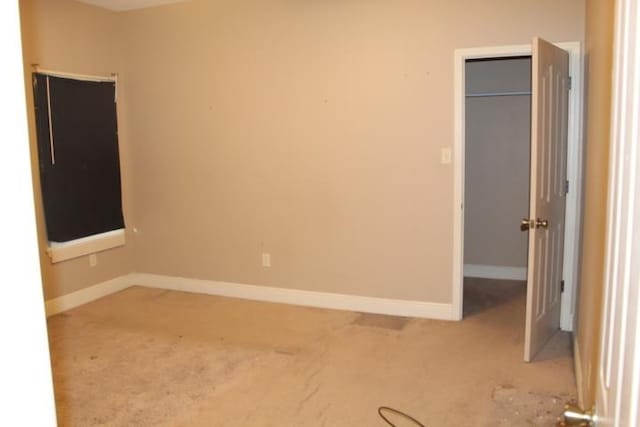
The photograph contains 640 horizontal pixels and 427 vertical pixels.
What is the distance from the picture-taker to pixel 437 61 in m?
4.00

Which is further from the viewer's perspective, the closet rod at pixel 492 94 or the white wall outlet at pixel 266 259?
the closet rod at pixel 492 94

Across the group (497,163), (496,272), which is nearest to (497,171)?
(497,163)

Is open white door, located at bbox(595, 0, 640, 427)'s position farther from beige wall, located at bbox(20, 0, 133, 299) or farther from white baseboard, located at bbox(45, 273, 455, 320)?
beige wall, located at bbox(20, 0, 133, 299)

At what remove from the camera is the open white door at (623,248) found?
66cm

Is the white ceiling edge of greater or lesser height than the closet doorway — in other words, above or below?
above

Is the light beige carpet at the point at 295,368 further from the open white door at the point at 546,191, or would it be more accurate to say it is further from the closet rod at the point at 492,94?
the closet rod at the point at 492,94

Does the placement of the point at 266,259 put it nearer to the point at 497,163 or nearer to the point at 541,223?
the point at 541,223

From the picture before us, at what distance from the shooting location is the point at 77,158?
186 inches

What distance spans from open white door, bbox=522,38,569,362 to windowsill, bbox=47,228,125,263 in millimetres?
3762

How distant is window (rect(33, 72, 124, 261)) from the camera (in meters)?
4.44

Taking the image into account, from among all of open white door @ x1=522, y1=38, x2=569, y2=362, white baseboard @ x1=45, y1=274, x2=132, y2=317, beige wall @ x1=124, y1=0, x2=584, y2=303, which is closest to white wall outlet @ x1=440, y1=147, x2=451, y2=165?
beige wall @ x1=124, y1=0, x2=584, y2=303

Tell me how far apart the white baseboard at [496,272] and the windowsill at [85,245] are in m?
3.58

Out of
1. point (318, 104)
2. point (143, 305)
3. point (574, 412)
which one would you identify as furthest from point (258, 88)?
point (574, 412)

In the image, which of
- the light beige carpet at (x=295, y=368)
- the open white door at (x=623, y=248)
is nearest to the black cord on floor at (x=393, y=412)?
the light beige carpet at (x=295, y=368)
